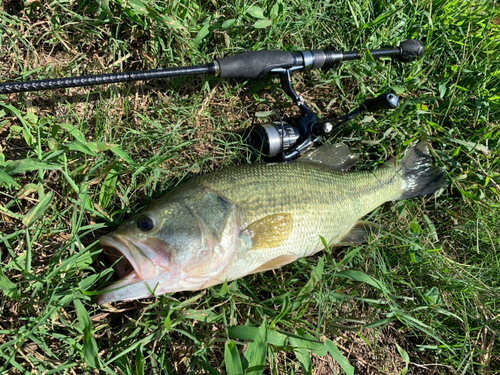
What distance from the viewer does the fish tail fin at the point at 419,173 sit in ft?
11.2

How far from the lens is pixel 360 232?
315 centimetres

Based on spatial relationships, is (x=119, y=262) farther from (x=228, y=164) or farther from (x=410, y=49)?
(x=410, y=49)

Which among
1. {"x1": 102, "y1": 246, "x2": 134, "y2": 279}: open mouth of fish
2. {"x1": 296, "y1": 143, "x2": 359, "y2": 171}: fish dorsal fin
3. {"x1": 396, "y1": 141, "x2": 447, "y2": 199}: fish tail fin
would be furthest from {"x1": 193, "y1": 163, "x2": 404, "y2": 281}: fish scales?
{"x1": 102, "y1": 246, "x2": 134, "y2": 279}: open mouth of fish

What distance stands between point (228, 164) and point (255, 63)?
34.5 inches

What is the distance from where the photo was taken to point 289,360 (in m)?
2.93

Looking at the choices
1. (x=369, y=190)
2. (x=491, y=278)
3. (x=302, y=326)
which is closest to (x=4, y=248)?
(x=302, y=326)

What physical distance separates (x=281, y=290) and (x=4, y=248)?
2026mm

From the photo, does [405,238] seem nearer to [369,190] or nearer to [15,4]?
[369,190]

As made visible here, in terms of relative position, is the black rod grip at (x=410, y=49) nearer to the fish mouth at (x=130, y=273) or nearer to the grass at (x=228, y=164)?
the grass at (x=228, y=164)

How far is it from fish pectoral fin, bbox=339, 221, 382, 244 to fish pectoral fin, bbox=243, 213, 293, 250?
0.65 metres

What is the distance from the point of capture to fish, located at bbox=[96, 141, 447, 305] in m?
2.29

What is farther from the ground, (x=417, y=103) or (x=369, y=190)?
(x=417, y=103)

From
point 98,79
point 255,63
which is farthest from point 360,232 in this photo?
point 98,79

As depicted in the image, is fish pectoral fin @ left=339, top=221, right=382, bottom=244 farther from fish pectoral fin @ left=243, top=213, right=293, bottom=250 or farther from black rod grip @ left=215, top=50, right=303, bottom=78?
black rod grip @ left=215, top=50, right=303, bottom=78
